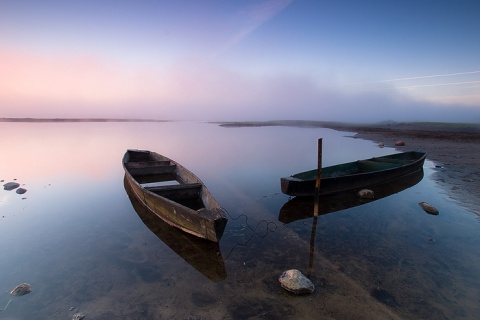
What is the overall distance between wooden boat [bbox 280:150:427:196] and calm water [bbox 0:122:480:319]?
76 cm

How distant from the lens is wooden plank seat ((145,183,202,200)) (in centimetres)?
991

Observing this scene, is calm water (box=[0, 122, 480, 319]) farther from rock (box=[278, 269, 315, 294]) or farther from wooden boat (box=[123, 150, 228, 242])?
wooden boat (box=[123, 150, 228, 242])

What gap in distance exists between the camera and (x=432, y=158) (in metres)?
24.0

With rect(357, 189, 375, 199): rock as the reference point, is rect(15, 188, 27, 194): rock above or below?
below

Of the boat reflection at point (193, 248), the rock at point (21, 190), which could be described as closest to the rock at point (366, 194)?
the boat reflection at point (193, 248)

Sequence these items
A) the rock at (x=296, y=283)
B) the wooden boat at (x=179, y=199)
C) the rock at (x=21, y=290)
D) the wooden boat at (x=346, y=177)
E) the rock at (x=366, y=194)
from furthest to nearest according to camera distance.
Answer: the rock at (x=366, y=194), the wooden boat at (x=346, y=177), the wooden boat at (x=179, y=199), the rock at (x=21, y=290), the rock at (x=296, y=283)

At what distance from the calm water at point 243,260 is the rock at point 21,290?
0.13 metres

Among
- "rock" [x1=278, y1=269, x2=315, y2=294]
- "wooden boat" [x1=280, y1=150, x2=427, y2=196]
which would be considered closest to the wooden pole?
"rock" [x1=278, y1=269, x2=315, y2=294]

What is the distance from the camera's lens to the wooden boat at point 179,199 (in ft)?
24.0

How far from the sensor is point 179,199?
1027 cm

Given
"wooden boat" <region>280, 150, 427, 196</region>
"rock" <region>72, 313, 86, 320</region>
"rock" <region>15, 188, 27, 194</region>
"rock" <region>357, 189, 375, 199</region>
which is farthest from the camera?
"rock" <region>15, 188, 27, 194</region>

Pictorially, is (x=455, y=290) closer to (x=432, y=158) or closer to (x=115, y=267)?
(x=115, y=267)

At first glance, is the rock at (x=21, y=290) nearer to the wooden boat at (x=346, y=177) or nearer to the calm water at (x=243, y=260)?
the calm water at (x=243, y=260)

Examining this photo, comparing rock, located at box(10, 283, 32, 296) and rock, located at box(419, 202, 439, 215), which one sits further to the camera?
rock, located at box(419, 202, 439, 215)
